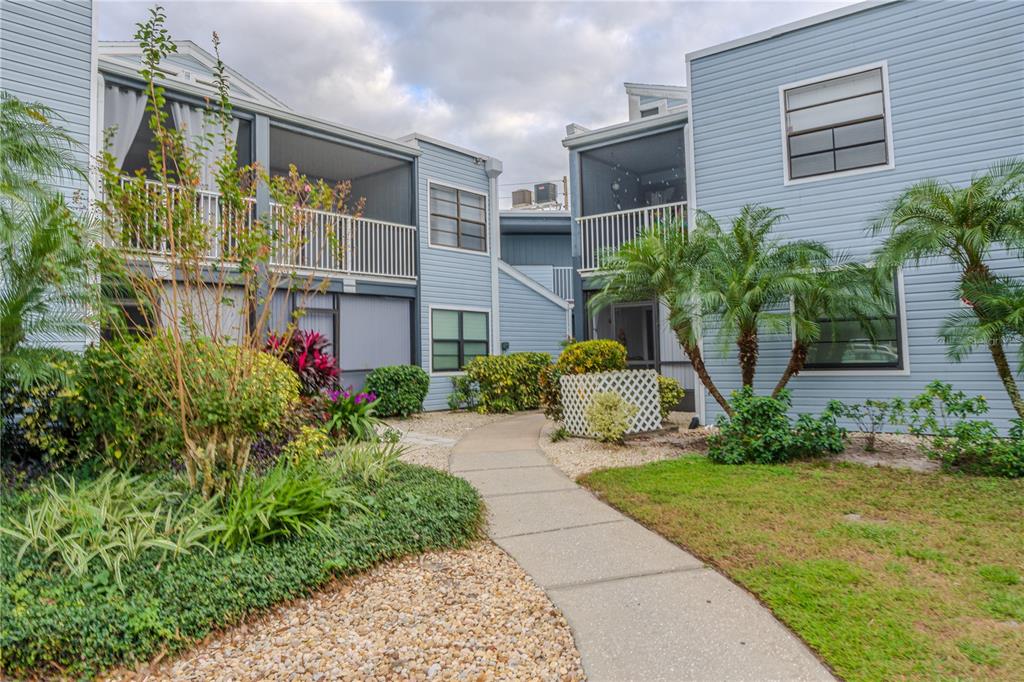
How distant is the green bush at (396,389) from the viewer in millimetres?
11438

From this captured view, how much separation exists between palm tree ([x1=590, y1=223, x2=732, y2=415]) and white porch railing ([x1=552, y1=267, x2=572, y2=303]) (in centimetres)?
1191

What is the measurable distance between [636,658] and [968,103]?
29.6 ft

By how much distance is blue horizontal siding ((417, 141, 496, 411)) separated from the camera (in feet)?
43.3

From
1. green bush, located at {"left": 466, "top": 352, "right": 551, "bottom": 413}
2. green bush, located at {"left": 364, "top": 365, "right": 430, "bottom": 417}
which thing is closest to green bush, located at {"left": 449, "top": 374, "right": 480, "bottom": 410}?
green bush, located at {"left": 466, "top": 352, "right": 551, "bottom": 413}

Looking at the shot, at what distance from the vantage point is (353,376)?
12.0 meters

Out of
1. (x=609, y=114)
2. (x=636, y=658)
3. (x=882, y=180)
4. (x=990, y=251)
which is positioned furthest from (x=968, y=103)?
(x=609, y=114)

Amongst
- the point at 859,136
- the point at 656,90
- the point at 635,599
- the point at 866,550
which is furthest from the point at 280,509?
the point at 656,90

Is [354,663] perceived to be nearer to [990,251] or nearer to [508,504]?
[508,504]

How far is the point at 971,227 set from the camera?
642 centimetres

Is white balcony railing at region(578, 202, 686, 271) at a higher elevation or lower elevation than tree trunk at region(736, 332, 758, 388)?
higher

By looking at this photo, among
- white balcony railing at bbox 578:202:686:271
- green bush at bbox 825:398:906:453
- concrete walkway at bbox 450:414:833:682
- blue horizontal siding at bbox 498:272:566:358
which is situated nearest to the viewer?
concrete walkway at bbox 450:414:833:682

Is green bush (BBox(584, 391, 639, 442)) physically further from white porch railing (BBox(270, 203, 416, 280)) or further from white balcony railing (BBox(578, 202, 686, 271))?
white porch railing (BBox(270, 203, 416, 280))

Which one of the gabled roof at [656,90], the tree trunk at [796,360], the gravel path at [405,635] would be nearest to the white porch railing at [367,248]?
the tree trunk at [796,360]

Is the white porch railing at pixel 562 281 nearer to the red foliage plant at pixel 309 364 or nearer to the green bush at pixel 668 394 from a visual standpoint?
the green bush at pixel 668 394
